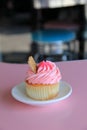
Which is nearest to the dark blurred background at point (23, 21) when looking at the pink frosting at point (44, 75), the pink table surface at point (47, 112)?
the pink table surface at point (47, 112)

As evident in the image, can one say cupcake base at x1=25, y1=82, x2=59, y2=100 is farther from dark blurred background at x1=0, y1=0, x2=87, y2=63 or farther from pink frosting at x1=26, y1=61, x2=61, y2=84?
dark blurred background at x1=0, y1=0, x2=87, y2=63

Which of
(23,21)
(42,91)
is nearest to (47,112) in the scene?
(42,91)

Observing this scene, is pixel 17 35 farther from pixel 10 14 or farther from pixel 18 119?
pixel 18 119

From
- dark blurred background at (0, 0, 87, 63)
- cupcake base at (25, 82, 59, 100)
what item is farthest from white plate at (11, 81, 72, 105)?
dark blurred background at (0, 0, 87, 63)

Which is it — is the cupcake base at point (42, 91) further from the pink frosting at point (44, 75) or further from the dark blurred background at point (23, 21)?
the dark blurred background at point (23, 21)

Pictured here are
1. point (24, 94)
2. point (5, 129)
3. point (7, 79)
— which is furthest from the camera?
point (7, 79)

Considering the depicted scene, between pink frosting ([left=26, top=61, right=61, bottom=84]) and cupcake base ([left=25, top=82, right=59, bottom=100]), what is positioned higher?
pink frosting ([left=26, top=61, right=61, bottom=84])

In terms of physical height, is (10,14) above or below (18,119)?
above

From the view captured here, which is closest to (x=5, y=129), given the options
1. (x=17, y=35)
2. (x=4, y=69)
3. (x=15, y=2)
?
(x=4, y=69)
